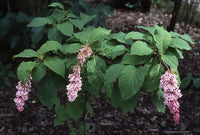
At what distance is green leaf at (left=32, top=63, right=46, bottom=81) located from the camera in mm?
1445

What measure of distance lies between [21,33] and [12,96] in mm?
1016

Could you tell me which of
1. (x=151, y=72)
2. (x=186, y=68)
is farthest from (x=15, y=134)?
(x=186, y=68)

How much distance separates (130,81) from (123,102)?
0.24 metres

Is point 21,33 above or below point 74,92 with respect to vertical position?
below

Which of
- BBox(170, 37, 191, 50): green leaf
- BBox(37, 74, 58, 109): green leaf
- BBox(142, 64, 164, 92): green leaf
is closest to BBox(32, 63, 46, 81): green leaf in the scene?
BBox(37, 74, 58, 109): green leaf

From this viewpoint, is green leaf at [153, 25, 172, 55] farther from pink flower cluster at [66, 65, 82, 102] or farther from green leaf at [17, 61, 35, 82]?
green leaf at [17, 61, 35, 82]

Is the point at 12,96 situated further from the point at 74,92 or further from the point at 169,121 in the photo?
the point at 74,92

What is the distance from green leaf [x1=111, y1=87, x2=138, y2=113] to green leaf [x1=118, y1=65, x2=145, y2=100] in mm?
203

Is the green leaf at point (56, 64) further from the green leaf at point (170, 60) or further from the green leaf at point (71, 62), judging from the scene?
the green leaf at point (170, 60)

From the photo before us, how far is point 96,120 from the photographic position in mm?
2951

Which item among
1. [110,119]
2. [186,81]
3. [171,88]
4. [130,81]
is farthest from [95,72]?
[186,81]

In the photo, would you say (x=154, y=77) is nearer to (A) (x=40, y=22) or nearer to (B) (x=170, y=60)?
(B) (x=170, y=60)

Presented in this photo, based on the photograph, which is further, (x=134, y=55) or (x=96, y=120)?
(x=96, y=120)

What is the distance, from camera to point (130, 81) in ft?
4.36
